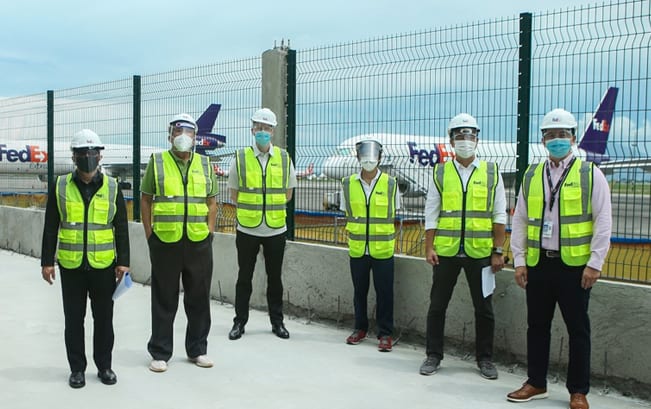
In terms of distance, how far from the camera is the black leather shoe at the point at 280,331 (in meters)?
6.23

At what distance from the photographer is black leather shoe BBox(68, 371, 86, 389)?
4.65m

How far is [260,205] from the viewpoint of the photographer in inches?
242

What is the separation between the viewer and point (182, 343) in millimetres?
5969

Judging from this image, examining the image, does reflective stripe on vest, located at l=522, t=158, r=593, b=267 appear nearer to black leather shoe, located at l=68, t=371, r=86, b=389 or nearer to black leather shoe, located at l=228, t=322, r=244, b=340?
black leather shoe, located at l=228, t=322, r=244, b=340

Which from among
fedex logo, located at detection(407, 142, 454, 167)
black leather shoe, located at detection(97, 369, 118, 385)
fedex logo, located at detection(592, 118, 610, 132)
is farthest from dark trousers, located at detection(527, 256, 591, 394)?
black leather shoe, located at detection(97, 369, 118, 385)

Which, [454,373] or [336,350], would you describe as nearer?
[454,373]

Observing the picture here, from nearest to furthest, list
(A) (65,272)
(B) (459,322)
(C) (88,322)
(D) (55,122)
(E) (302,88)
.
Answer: (A) (65,272) → (B) (459,322) → (C) (88,322) → (E) (302,88) → (D) (55,122)

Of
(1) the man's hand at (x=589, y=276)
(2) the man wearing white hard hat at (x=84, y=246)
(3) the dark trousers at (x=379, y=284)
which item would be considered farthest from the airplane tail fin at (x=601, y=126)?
(2) the man wearing white hard hat at (x=84, y=246)

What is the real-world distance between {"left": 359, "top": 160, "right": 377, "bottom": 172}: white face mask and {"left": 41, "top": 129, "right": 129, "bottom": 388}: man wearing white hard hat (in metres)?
2.23

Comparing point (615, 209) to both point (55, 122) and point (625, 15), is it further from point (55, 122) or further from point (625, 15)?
point (55, 122)

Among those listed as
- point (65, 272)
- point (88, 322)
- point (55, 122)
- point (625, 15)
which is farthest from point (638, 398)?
point (55, 122)

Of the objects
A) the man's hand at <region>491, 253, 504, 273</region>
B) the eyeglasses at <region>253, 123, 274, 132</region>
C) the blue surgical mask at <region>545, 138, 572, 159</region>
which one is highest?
the eyeglasses at <region>253, 123, 274, 132</region>

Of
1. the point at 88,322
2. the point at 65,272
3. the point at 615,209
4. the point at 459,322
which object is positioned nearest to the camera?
the point at 65,272

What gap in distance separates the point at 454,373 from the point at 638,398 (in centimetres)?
138
